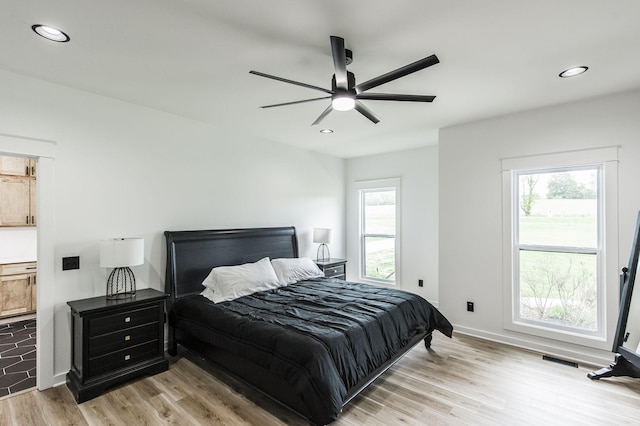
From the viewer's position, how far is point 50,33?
206 centimetres

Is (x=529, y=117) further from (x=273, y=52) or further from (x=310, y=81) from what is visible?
(x=273, y=52)

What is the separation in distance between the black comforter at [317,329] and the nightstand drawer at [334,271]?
1287mm

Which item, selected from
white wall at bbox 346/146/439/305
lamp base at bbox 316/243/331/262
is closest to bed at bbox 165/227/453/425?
lamp base at bbox 316/243/331/262

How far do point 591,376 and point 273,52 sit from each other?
3.98 metres

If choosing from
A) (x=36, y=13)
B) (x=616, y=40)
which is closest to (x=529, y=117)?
(x=616, y=40)

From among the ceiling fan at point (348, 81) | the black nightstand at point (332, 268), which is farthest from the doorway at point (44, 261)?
the black nightstand at point (332, 268)

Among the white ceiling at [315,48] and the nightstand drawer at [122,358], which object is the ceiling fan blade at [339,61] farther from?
the nightstand drawer at [122,358]

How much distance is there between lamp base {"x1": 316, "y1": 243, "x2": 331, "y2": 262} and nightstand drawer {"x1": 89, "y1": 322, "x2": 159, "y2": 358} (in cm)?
307

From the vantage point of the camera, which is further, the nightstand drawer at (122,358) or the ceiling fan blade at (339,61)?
the nightstand drawer at (122,358)

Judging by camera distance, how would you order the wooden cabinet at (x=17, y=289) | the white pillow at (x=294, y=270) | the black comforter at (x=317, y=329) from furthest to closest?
the wooden cabinet at (x=17, y=289)
the white pillow at (x=294, y=270)
the black comforter at (x=317, y=329)

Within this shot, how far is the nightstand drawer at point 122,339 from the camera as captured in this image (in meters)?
2.66

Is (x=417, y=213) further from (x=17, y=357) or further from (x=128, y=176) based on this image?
(x=17, y=357)

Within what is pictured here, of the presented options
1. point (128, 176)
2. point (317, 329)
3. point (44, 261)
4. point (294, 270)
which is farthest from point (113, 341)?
point (294, 270)

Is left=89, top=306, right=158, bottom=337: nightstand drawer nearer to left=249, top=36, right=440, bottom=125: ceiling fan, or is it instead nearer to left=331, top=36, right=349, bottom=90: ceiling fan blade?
left=249, top=36, right=440, bottom=125: ceiling fan
